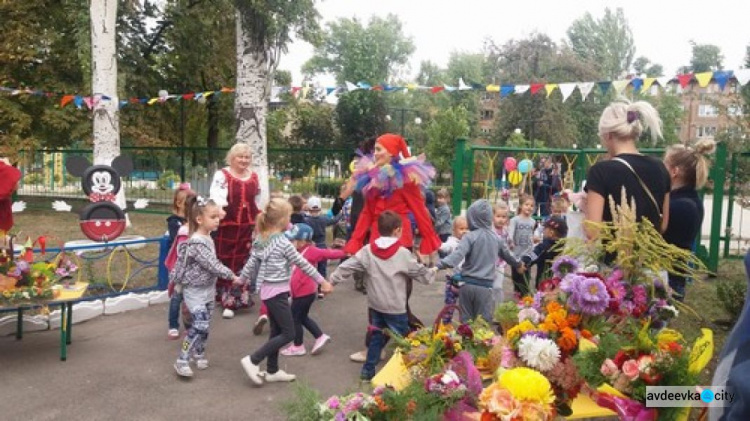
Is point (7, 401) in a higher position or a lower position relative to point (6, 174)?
lower

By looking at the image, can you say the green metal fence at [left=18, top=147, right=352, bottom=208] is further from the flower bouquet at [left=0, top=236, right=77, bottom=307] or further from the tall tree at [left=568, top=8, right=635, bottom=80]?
the tall tree at [left=568, top=8, right=635, bottom=80]

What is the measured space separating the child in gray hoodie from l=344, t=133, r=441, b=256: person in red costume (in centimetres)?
64

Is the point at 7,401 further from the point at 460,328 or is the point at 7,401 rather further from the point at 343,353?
the point at 460,328

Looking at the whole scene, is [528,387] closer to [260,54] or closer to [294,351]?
[294,351]

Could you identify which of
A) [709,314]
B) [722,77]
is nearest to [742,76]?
[722,77]

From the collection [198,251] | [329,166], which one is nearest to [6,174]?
[198,251]

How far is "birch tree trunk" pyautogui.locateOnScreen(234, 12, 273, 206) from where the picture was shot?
11023 millimetres

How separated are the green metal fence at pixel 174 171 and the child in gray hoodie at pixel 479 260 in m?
7.86

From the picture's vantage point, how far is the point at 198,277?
505 cm

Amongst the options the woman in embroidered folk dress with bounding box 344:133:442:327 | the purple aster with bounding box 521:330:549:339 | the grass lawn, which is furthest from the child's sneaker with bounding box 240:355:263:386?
the grass lawn

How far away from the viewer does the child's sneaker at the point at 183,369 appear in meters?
4.93

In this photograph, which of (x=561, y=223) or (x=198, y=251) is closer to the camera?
(x=198, y=251)

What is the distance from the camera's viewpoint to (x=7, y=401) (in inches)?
175

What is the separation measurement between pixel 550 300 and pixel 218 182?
14.4 ft
